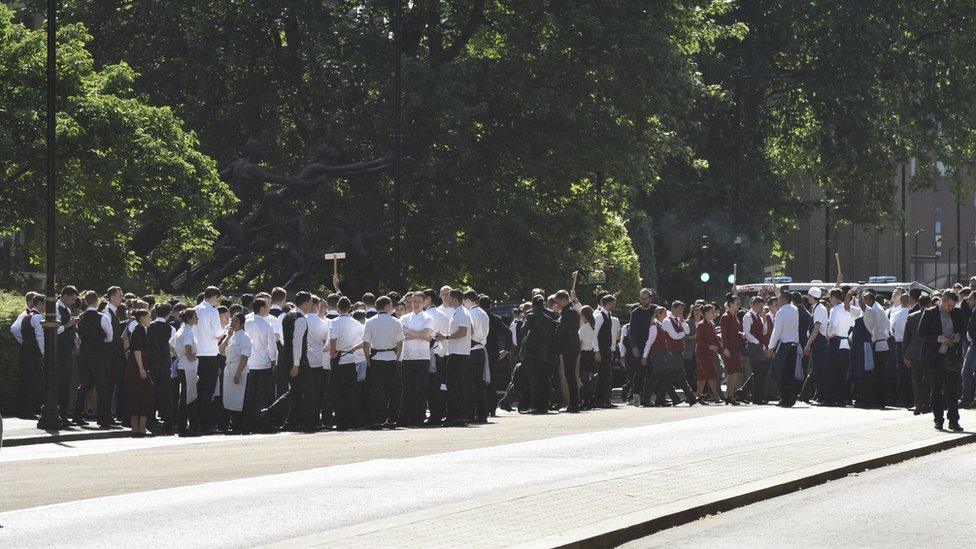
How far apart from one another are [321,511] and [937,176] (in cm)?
4627

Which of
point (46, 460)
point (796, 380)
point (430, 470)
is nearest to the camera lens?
point (430, 470)

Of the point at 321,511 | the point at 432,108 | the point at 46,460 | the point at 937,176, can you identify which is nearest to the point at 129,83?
the point at 432,108

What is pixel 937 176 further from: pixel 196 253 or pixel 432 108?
pixel 196 253

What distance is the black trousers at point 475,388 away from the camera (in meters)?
23.1

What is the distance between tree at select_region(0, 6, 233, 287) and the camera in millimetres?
31219

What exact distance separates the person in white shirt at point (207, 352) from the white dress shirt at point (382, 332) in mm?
1815

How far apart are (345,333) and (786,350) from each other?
8215mm

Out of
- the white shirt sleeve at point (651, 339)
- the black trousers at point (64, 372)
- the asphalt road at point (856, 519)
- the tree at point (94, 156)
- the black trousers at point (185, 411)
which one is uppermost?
the tree at point (94, 156)

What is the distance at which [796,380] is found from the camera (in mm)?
27828

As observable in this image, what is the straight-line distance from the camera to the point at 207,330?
2192cm

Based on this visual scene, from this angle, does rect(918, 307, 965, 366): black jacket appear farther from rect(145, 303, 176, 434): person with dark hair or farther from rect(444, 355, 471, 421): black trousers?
rect(145, 303, 176, 434): person with dark hair

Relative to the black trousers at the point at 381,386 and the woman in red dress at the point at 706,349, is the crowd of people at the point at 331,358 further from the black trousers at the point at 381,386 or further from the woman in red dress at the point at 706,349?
the woman in red dress at the point at 706,349

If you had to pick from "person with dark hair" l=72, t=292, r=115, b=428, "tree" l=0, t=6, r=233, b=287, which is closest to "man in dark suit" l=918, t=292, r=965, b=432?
"person with dark hair" l=72, t=292, r=115, b=428

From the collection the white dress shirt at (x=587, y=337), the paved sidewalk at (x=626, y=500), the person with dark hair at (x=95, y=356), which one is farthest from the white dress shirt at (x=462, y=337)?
the paved sidewalk at (x=626, y=500)
